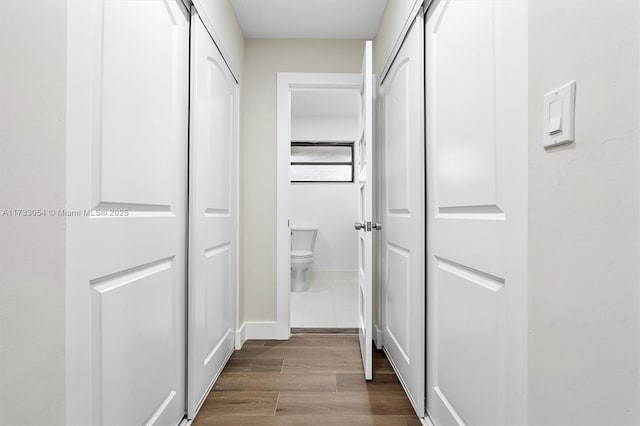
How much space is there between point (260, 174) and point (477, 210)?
1.68 meters

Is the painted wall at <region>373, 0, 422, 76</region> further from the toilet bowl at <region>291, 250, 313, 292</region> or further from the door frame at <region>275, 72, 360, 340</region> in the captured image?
the toilet bowl at <region>291, 250, 313, 292</region>

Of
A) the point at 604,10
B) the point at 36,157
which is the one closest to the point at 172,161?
the point at 36,157

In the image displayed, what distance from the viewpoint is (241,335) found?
7.50 feet

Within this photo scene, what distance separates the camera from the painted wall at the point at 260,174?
94.4 inches

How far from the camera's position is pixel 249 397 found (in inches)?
64.2

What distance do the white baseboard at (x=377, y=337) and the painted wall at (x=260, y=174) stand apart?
0.75 meters

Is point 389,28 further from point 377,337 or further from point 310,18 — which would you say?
point 377,337

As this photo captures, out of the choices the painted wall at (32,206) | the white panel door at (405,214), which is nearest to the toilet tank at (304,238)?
the white panel door at (405,214)

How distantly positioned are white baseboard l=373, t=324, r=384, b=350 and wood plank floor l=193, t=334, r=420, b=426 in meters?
0.08

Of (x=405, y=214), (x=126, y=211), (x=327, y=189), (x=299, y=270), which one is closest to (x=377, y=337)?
(x=405, y=214)

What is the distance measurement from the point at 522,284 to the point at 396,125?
1222 millimetres

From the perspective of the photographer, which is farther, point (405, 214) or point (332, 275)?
point (332, 275)

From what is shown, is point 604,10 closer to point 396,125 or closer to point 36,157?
point 36,157
